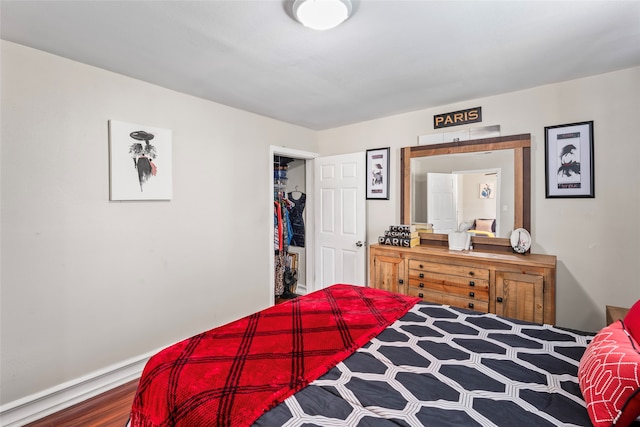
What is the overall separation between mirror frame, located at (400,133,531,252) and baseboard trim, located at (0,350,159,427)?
2.99 metres

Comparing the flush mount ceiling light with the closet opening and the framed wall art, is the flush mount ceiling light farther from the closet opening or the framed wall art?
the closet opening

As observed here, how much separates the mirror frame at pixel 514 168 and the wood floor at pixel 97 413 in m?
2.99

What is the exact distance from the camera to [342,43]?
1.84 meters

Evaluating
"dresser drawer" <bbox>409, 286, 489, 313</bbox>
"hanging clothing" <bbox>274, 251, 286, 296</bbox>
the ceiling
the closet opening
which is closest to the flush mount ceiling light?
the ceiling

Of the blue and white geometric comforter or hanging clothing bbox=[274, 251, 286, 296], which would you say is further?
hanging clothing bbox=[274, 251, 286, 296]

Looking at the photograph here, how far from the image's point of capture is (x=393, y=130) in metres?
3.49

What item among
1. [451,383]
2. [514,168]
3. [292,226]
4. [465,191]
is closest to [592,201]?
Result: [514,168]

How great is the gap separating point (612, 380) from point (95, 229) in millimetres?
2900

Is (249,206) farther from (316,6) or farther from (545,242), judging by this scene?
(545,242)

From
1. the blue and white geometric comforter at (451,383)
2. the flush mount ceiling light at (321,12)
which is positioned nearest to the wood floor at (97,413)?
the blue and white geometric comforter at (451,383)

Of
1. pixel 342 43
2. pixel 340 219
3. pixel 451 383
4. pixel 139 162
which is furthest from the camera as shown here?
pixel 340 219

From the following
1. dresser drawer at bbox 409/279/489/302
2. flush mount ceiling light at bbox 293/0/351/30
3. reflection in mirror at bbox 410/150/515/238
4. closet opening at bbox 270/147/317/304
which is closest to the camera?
flush mount ceiling light at bbox 293/0/351/30

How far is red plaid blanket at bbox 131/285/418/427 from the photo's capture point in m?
1.02

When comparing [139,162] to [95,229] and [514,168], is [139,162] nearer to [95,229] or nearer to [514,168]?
[95,229]
